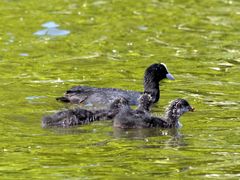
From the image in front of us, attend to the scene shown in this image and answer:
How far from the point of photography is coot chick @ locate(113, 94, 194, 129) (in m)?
15.0

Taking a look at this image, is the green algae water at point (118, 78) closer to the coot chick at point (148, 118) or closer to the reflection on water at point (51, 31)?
the reflection on water at point (51, 31)

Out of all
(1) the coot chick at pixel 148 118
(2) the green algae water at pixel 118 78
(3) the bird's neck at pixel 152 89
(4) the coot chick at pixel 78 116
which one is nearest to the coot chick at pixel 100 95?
(3) the bird's neck at pixel 152 89

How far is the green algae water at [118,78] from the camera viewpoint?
12.5m

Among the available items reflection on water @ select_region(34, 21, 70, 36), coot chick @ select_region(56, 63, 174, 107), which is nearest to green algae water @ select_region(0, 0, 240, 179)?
reflection on water @ select_region(34, 21, 70, 36)

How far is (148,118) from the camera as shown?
49.7 ft

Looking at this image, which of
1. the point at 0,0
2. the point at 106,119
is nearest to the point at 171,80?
the point at 106,119

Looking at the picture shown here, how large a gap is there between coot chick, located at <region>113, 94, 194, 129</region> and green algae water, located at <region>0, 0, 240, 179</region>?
146 millimetres

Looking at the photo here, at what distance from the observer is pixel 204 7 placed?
2661 cm

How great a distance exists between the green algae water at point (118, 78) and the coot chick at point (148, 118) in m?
0.15

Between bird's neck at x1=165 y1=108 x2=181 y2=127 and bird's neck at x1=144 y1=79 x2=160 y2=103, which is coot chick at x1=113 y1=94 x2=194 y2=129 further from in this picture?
bird's neck at x1=144 y1=79 x2=160 y2=103

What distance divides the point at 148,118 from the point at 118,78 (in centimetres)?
402

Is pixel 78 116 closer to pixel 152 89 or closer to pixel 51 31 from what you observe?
pixel 152 89

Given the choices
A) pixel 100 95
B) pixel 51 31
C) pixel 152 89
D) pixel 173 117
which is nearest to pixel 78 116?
pixel 173 117

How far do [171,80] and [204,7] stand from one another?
26.0 ft
